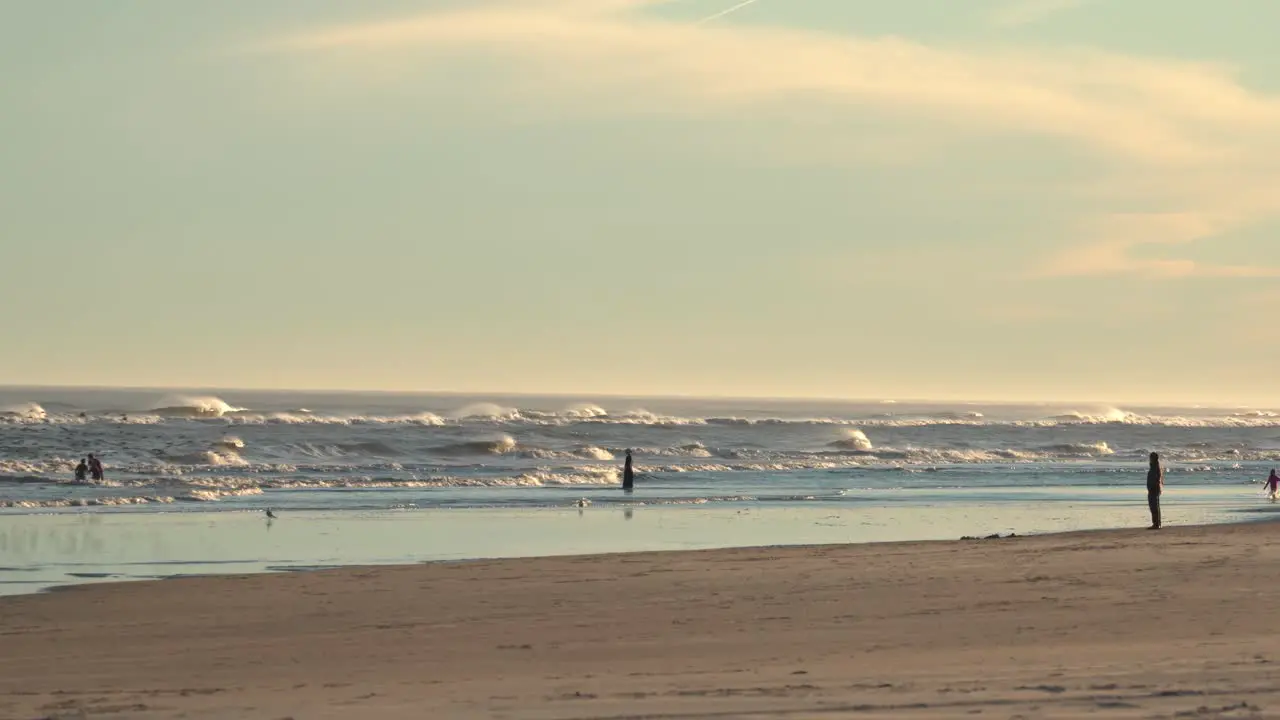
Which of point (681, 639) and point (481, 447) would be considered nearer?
point (681, 639)

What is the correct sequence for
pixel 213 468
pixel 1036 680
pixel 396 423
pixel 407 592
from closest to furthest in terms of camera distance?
pixel 1036 680
pixel 407 592
pixel 213 468
pixel 396 423

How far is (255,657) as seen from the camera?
475 inches

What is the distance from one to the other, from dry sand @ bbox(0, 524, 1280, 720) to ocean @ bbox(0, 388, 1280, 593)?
391 cm

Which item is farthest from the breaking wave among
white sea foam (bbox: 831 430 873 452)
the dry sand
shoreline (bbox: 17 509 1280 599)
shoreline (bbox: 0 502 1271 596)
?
the dry sand

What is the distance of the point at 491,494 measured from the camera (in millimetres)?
37719

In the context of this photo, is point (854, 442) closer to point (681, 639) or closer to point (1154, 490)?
point (1154, 490)

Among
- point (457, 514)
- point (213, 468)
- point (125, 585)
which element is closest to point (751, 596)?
point (125, 585)

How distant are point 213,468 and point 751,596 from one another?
37.0 metres

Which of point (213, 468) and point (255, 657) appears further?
point (213, 468)

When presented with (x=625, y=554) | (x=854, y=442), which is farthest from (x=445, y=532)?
(x=854, y=442)

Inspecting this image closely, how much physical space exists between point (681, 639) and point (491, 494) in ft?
83.8

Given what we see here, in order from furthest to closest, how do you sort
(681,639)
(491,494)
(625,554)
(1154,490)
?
(491,494)
(1154,490)
(625,554)
(681,639)

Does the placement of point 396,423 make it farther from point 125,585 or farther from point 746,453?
point 125,585

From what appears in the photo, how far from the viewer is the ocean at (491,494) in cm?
2331
